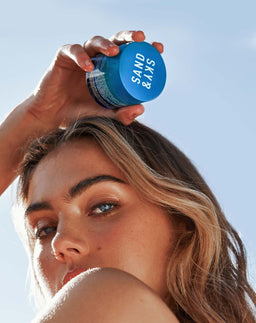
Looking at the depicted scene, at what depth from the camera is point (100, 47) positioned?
6.88ft

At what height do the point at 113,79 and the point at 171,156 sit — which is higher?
the point at 113,79

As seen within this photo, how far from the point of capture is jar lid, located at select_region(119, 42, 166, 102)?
205 centimetres

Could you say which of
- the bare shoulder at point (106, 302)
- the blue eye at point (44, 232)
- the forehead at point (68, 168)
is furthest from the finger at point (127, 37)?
the bare shoulder at point (106, 302)

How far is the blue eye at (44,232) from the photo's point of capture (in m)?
2.09

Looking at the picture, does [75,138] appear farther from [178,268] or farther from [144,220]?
[178,268]

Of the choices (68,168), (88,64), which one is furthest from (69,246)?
(88,64)

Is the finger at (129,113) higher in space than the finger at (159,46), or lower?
lower

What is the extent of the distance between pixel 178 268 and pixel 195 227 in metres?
0.18

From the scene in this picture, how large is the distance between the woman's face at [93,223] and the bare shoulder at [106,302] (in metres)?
0.72

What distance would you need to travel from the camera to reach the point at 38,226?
6.88 feet

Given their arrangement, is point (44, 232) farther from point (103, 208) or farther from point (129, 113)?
point (129, 113)

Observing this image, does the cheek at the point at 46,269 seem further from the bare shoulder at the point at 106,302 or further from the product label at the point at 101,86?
the bare shoulder at the point at 106,302

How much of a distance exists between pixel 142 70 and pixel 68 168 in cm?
46

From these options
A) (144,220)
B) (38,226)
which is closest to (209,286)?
(144,220)
